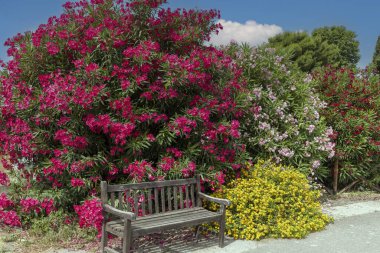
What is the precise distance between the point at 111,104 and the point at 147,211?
1460 millimetres

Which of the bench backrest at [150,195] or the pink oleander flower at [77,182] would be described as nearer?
the bench backrest at [150,195]

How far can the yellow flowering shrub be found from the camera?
235 inches

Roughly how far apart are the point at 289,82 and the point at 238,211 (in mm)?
3271

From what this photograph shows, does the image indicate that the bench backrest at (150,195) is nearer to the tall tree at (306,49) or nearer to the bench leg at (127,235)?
the bench leg at (127,235)

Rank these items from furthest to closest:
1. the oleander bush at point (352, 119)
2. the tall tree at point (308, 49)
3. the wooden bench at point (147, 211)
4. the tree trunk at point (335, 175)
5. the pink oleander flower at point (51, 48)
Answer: the tall tree at point (308, 49) → the tree trunk at point (335, 175) → the oleander bush at point (352, 119) → the pink oleander flower at point (51, 48) → the wooden bench at point (147, 211)

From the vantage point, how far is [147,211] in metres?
5.82

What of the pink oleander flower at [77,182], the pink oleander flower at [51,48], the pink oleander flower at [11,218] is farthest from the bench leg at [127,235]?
the pink oleander flower at [51,48]

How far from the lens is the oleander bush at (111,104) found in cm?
570

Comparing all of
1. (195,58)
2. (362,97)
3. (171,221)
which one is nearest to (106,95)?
(195,58)

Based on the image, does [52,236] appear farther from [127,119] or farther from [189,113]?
[189,113]

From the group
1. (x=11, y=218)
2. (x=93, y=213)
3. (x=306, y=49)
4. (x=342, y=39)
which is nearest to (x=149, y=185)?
(x=93, y=213)

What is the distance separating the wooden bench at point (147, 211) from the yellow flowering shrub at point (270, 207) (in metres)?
0.48

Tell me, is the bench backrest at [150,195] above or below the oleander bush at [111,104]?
below

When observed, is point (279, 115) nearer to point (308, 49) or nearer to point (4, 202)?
point (4, 202)
